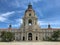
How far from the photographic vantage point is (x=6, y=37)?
211ft

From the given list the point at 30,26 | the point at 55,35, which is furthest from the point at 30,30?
the point at 55,35

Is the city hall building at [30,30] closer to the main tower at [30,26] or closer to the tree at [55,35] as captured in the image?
the main tower at [30,26]

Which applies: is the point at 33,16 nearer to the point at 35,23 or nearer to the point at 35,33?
the point at 35,23

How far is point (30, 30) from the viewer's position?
246 feet

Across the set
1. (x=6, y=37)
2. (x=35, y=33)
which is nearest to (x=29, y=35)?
(x=35, y=33)

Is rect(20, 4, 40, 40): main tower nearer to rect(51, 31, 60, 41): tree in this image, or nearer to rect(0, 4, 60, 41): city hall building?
rect(0, 4, 60, 41): city hall building

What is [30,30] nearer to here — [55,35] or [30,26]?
[30,26]

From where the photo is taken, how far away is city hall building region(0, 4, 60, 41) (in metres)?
75.3

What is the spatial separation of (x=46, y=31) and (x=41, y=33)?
3.79 m

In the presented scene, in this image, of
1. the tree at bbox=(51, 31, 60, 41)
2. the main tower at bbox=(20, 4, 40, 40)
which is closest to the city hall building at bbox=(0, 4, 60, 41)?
the main tower at bbox=(20, 4, 40, 40)

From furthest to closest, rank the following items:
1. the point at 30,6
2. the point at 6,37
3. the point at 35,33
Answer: the point at 30,6
the point at 35,33
the point at 6,37

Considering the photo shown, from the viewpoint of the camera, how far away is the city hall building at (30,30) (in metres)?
75.3

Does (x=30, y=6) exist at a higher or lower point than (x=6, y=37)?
higher

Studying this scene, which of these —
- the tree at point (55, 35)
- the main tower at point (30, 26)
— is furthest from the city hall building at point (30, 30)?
the tree at point (55, 35)
